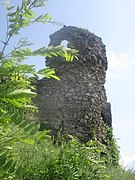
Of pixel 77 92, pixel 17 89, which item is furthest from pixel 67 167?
pixel 77 92

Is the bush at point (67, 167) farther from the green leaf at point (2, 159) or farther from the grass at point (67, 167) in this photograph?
the green leaf at point (2, 159)

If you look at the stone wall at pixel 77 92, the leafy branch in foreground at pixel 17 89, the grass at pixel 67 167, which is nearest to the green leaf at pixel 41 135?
the leafy branch in foreground at pixel 17 89

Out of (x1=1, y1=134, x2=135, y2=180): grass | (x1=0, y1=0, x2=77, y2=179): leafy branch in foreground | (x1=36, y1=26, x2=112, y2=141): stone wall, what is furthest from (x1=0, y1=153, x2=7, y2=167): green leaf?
(x1=36, y1=26, x2=112, y2=141): stone wall

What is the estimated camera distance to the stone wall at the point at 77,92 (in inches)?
456

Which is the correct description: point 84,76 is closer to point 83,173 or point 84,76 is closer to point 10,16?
point 83,173

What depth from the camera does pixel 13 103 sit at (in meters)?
1.04

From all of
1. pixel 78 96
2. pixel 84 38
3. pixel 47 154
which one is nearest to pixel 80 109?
pixel 78 96

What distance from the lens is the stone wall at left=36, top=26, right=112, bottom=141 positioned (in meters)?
11.6

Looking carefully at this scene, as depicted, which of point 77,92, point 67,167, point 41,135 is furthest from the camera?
point 77,92

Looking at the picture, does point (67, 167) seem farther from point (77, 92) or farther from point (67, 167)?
point (77, 92)

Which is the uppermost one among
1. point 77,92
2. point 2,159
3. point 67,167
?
point 77,92

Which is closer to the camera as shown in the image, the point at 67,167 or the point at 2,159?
the point at 2,159

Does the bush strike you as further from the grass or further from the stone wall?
the stone wall

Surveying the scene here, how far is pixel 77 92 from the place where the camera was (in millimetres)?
12031
